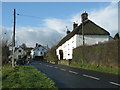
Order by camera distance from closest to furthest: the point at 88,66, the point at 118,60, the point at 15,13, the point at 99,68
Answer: the point at 118,60 < the point at 99,68 < the point at 88,66 < the point at 15,13

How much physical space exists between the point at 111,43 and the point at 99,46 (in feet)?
10.7

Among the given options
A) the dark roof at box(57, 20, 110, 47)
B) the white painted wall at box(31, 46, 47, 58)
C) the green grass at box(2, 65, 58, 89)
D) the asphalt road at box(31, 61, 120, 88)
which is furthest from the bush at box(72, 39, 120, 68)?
the white painted wall at box(31, 46, 47, 58)

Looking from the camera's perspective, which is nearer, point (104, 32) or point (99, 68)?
point (99, 68)

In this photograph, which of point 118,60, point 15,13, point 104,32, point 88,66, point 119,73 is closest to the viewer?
point 119,73

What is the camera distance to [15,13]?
3369 centimetres

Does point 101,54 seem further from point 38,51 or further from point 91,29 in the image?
point 38,51

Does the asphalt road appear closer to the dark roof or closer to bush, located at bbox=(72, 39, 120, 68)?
bush, located at bbox=(72, 39, 120, 68)

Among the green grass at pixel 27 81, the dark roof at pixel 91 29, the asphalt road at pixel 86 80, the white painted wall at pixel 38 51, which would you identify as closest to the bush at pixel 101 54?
the asphalt road at pixel 86 80

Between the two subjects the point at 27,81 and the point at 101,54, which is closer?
the point at 27,81

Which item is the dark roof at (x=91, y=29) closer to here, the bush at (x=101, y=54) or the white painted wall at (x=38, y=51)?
the bush at (x=101, y=54)

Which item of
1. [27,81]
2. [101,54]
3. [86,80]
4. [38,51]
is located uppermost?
[38,51]

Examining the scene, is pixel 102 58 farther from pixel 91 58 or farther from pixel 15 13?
pixel 15 13

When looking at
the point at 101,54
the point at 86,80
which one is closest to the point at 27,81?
the point at 86,80

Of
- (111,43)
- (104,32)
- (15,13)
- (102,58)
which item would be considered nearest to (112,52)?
(111,43)
